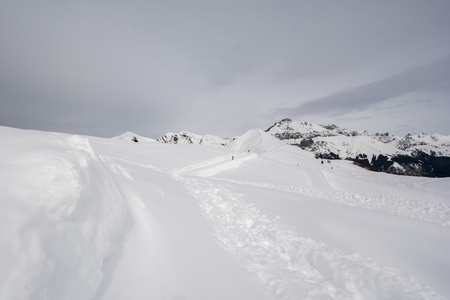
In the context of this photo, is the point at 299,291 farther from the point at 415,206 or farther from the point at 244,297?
the point at 415,206

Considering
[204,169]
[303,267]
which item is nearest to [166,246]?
[303,267]

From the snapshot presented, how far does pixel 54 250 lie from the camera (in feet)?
9.71

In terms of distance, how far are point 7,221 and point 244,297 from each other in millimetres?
4041

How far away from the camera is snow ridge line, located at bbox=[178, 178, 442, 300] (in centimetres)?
450

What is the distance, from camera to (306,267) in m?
5.54

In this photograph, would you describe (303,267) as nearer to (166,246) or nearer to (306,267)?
(306,267)

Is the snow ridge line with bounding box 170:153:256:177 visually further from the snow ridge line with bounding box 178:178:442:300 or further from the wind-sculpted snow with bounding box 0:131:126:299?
the wind-sculpted snow with bounding box 0:131:126:299

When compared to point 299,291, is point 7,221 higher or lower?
higher

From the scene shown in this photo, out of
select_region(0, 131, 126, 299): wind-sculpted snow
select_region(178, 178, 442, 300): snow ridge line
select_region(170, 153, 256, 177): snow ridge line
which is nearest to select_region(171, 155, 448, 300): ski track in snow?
select_region(178, 178, 442, 300): snow ridge line

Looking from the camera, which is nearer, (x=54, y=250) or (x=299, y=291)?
(x=54, y=250)

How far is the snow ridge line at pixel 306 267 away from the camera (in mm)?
4500

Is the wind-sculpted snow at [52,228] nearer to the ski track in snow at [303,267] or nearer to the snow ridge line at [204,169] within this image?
the ski track in snow at [303,267]

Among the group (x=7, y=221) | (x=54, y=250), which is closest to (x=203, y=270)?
(x=54, y=250)

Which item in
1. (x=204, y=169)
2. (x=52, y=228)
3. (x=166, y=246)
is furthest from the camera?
(x=204, y=169)
